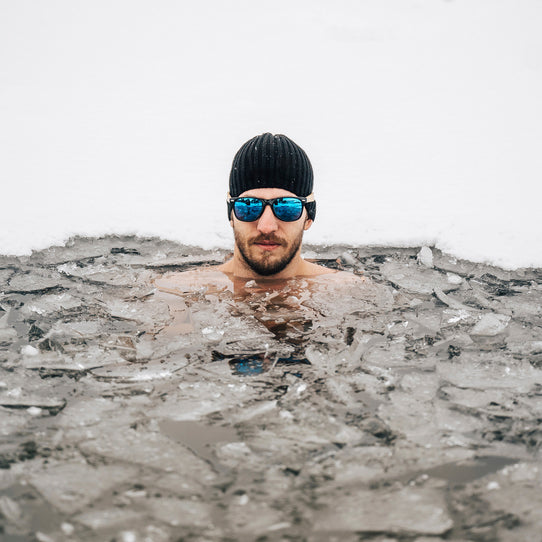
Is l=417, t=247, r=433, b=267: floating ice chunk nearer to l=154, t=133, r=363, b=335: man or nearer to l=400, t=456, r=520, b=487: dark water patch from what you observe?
l=154, t=133, r=363, b=335: man

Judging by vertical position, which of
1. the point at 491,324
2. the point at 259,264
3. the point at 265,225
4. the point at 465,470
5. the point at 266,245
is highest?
the point at 265,225

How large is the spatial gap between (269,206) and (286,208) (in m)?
0.15

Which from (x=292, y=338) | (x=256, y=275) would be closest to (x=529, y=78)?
(x=256, y=275)

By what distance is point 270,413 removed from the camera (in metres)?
2.74

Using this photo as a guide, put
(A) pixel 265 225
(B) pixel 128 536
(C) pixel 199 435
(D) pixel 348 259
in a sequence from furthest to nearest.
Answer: (D) pixel 348 259, (A) pixel 265 225, (C) pixel 199 435, (B) pixel 128 536

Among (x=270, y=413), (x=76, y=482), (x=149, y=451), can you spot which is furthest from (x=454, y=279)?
(x=76, y=482)

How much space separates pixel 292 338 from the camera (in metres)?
3.73

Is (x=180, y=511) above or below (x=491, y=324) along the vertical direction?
below

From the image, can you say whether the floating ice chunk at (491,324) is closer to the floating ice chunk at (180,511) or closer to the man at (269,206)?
the man at (269,206)

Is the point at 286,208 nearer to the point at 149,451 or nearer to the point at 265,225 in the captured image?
the point at 265,225

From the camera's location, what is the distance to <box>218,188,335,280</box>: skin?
4.64m

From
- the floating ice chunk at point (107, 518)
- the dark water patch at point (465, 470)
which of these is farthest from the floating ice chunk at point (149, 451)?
the dark water patch at point (465, 470)

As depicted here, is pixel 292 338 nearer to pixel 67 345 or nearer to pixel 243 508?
pixel 67 345

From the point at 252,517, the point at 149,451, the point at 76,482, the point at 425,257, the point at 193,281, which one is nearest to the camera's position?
the point at 252,517
